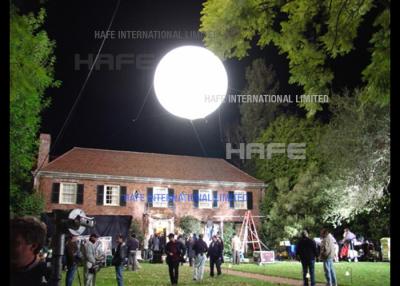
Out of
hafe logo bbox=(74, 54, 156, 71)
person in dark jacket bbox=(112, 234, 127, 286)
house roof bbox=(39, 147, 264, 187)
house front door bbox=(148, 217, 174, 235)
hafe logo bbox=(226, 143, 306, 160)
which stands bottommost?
person in dark jacket bbox=(112, 234, 127, 286)

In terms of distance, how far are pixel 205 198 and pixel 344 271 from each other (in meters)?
1.77

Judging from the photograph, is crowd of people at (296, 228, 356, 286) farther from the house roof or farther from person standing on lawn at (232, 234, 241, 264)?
the house roof

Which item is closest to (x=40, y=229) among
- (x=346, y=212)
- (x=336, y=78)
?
(x=346, y=212)

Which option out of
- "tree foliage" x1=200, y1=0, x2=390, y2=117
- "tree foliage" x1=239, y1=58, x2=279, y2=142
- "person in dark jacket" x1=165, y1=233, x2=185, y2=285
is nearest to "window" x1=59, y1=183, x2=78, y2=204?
"person in dark jacket" x1=165, y1=233, x2=185, y2=285

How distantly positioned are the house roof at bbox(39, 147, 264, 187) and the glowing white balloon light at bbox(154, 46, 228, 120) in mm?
589

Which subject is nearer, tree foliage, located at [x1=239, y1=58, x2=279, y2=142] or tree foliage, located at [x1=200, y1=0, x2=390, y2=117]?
tree foliage, located at [x1=239, y1=58, x2=279, y2=142]

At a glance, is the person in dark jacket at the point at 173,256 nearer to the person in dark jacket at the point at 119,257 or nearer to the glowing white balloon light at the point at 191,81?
the person in dark jacket at the point at 119,257

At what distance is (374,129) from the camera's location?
5773 mm

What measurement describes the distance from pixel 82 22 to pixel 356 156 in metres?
3.69

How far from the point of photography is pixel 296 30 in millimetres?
5949

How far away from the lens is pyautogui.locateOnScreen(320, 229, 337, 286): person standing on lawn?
5.23 m

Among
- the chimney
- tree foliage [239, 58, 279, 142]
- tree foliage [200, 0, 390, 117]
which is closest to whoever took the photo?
the chimney

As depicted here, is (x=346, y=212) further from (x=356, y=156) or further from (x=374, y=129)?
(x=374, y=129)

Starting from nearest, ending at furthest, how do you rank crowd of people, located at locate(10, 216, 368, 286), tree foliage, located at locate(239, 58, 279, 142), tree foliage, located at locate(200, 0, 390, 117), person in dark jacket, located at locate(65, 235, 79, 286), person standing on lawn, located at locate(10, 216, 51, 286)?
person standing on lawn, located at locate(10, 216, 51, 286), person in dark jacket, located at locate(65, 235, 79, 286), crowd of people, located at locate(10, 216, 368, 286), tree foliage, located at locate(239, 58, 279, 142), tree foliage, located at locate(200, 0, 390, 117)
